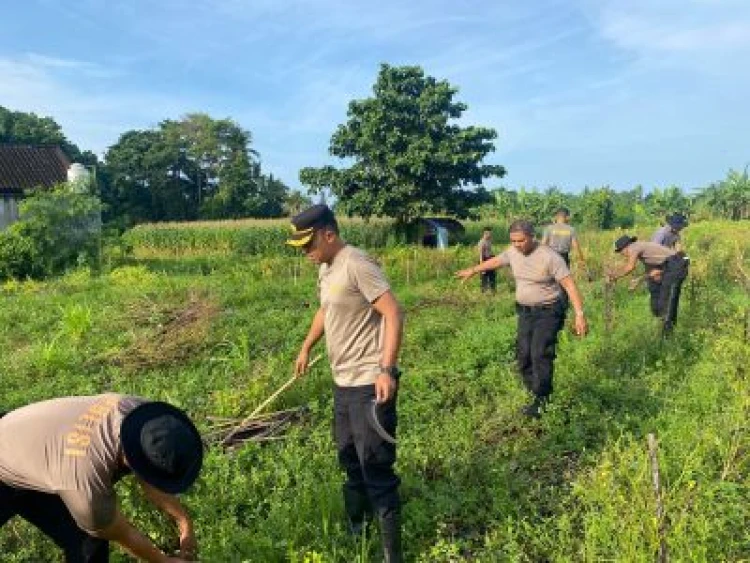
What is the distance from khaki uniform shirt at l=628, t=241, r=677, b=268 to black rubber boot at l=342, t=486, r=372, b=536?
5.70 m

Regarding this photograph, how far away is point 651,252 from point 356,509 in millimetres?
6010

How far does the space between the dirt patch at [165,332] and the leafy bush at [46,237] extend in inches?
325

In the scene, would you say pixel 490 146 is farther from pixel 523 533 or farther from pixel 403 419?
pixel 523 533

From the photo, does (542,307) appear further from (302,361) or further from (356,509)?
(356,509)

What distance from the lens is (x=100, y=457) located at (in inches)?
94.6

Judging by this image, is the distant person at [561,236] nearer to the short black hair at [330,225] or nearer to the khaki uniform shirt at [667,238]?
the khaki uniform shirt at [667,238]

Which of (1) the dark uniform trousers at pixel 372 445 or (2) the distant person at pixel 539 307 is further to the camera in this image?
(2) the distant person at pixel 539 307

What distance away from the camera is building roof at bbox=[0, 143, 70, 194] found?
1184 inches

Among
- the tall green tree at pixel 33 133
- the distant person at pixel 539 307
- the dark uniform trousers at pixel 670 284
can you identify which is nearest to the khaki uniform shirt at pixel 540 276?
the distant person at pixel 539 307

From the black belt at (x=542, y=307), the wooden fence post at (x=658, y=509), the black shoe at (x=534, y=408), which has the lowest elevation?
the black shoe at (x=534, y=408)

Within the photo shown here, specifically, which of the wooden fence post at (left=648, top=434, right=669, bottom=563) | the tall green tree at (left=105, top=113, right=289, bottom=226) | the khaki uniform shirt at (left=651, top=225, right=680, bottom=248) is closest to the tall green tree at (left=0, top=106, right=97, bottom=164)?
the tall green tree at (left=105, top=113, right=289, bottom=226)

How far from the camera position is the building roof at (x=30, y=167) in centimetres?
3006

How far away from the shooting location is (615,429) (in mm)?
5254

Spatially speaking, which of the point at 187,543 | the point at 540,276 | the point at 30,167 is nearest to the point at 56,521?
the point at 187,543
